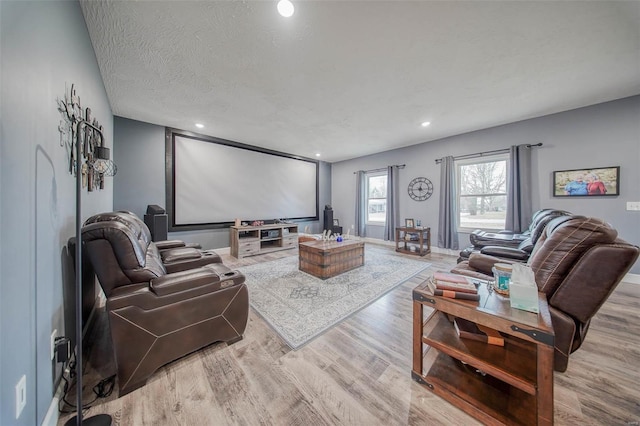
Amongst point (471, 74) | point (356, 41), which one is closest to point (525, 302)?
point (356, 41)

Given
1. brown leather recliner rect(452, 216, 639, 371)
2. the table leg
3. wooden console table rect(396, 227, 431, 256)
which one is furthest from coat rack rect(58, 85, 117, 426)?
wooden console table rect(396, 227, 431, 256)

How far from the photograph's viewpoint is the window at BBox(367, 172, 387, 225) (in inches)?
234

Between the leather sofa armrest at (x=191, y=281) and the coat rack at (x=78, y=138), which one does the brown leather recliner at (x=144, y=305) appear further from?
the coat rack at (x=78, y=138)

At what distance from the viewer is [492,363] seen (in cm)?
108

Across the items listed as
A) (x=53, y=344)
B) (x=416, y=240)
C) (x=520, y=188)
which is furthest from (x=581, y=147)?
(x=53, y=344)

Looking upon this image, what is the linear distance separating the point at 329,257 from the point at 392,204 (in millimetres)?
3060

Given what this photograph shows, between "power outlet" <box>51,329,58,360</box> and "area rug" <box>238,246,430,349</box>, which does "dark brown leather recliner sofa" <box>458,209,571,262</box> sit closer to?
"area rug" <box>238,246,430,349</box>

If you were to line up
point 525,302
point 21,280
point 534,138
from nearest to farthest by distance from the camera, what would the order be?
point 21,280 → point 525,302 → point 534,138

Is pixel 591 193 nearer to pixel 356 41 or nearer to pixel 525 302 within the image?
pixel 525 302

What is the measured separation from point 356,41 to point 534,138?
3.71 metres

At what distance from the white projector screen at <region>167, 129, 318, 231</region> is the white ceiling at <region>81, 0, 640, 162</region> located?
0.78 m

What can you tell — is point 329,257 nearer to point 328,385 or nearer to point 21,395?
point 328,385

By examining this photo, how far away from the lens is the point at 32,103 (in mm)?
960

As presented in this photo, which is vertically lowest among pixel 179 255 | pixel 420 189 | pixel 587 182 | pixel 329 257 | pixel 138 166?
pixel 329 257
